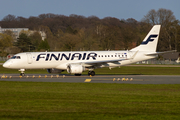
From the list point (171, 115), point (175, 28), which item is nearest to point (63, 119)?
point (171, 115)

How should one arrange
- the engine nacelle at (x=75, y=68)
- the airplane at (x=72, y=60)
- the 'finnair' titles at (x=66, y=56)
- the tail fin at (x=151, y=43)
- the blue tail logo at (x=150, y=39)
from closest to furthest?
the engine nacelle at (x=75, y=68) < the airplane at (x=72, y=60) < the 'finnair' titles at (x=66, y=56) < the tail fin at (x=151, y=43) < the blue tail logo at (x=150, y=39)

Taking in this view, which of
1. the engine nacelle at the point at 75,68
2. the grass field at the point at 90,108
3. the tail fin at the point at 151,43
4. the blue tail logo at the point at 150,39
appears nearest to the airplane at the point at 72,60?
the engine nacelle at the point at 75,68

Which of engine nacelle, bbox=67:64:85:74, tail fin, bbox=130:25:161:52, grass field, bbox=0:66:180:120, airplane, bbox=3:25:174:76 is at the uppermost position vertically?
tail fin, bbox=130:25:161:52

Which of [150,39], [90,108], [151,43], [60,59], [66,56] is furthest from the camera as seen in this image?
[150,39]

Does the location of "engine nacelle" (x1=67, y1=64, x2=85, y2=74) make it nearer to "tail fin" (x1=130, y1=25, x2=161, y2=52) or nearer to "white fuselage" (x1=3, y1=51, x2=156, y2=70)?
"white fuselage" (x1=3, y1=51, x2=156, y2=70)

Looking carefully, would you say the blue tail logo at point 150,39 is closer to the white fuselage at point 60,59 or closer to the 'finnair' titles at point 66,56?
the white fuselage at point 60,59

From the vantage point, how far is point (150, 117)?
12.5m

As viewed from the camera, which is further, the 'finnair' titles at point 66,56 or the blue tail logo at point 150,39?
the blue tail logo at point 150,39

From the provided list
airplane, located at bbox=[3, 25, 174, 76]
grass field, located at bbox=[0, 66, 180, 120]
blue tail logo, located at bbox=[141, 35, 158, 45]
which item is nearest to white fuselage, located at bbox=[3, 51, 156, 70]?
airplane, located at bbox=[3, 25, 174, 76]

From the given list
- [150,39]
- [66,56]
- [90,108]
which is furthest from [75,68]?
[90,108]

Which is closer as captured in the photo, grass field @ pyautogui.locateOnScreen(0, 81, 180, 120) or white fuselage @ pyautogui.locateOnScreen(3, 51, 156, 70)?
grass field @ pyautogui.locateOnScreen(0, 81, 180, 120)

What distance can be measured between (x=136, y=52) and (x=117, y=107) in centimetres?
2598

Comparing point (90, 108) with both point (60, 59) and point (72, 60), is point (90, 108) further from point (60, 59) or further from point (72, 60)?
point (72, 60)

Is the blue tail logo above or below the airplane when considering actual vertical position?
above
